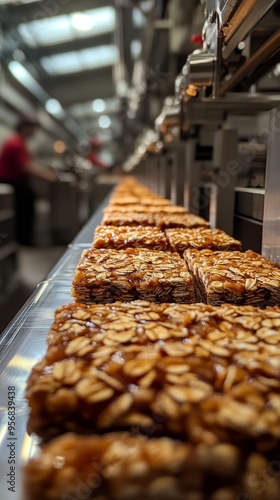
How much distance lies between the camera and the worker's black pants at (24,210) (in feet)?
22.4

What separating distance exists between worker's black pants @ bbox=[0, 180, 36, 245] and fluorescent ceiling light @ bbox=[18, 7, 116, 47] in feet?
7.67

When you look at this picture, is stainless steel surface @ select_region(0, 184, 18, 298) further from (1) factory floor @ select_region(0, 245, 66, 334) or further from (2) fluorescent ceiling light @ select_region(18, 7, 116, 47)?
(2) fluorescent ceiling light @ select_region(18, 7, 116, 47)

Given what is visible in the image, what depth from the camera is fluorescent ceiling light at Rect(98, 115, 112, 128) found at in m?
21.7

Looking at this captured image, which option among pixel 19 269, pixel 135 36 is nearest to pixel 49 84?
pixel 135 36

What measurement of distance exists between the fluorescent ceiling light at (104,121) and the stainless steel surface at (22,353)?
21.0m

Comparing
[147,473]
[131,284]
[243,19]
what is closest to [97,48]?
[243,19]

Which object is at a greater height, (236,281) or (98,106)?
(98,106)

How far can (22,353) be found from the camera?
0.94 meters

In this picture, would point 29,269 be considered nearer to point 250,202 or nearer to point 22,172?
point 22,172

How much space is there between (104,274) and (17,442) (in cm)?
55

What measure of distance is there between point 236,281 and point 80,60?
1062cm

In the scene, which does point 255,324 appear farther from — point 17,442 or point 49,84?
point 49,84

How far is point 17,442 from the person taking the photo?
2.25 ft

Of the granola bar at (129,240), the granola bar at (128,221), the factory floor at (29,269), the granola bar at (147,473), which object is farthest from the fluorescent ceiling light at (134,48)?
the granola bar at (147,473)
